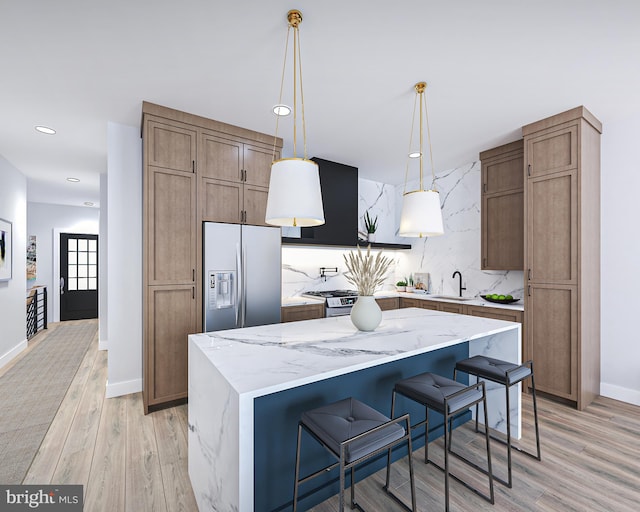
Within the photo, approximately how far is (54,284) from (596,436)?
363 inches

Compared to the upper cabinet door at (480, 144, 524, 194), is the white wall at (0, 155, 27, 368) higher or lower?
lower

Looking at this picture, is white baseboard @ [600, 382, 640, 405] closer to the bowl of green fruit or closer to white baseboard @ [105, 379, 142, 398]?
the bowl of green fruit

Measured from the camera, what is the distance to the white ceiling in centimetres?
177

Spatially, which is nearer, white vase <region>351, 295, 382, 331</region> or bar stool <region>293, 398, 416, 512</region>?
bar stool <region>293, 398, 416, 512</region>

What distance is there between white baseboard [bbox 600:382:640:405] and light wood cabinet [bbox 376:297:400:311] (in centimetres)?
228

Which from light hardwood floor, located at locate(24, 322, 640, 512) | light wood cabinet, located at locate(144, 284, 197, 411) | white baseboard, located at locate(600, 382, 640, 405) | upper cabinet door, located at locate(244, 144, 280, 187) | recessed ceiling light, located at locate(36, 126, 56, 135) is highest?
recessed ceiling light, located at locate(36, 126, 56, 135)

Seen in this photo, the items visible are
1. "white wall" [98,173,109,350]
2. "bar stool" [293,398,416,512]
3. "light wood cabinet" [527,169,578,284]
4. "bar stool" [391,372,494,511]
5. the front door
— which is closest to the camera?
"bar stool" [293,398,416,512]

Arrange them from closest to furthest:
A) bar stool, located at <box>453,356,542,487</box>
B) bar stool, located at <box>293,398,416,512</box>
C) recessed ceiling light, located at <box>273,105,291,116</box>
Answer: bar stool, located at <box>293,398,416,512</box>
bar stool, located at <box>453,356,542,487</box>
recessed ceiling light, located at <box>273,105,291,116</box>

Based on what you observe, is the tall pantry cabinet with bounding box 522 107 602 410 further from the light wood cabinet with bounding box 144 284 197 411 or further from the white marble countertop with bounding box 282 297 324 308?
the light wood cabinet with bounding box 144 284 197 411

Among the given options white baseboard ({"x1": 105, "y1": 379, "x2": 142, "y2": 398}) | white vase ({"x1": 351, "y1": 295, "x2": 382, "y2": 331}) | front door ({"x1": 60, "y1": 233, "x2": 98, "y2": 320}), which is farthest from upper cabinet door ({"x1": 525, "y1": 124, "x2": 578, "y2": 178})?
front door ({"x1": 60, "y1": 233, "x2": 98, "y2": 320})

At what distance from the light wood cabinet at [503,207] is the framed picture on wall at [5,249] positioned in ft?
19.9

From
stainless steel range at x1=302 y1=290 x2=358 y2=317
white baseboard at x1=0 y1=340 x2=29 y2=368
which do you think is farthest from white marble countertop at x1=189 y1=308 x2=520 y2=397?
white baseboard at x1=0 y1=340 x2=29 y2=368

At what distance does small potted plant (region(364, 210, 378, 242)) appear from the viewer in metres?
4.89

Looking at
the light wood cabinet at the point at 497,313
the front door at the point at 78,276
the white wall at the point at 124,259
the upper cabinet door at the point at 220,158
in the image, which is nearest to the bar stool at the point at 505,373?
the light wood cabinet at the point at 497,313
